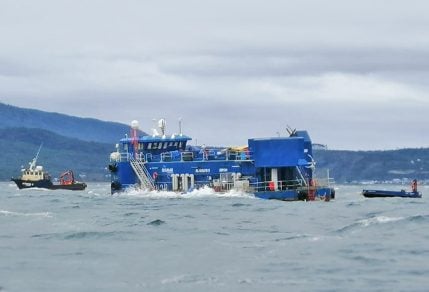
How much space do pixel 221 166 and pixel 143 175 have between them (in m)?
10.8

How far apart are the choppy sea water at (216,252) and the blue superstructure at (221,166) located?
107 feet

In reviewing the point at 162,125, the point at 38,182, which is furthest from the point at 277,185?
the point at 38,182

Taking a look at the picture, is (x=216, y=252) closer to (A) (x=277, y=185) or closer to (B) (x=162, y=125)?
(A) (x=277, y=185)

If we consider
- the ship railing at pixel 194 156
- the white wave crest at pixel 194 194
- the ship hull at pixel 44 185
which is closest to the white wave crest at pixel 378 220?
the white wave crest at pixel 194 194

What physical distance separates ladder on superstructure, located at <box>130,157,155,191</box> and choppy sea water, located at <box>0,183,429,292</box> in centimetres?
4415

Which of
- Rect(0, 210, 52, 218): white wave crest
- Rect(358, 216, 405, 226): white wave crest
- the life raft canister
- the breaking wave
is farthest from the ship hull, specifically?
Rect(358, 216, 405, 226): white wave crest

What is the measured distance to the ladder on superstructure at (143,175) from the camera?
115688 mm

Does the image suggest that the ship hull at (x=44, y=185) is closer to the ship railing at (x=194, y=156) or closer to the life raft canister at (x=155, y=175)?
the ship railing at (x=194, y=156)

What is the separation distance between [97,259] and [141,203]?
5119cm

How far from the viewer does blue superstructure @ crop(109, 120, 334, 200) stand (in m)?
104

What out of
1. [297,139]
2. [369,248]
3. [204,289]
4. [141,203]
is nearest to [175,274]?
[204,289]

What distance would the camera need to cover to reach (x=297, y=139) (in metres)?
104

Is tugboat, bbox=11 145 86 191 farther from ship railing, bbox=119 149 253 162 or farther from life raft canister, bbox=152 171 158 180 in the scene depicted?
life raft canister, bbox=152 171 158 180

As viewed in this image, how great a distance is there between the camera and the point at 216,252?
4456 cm
